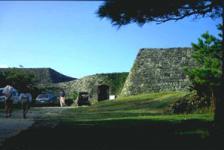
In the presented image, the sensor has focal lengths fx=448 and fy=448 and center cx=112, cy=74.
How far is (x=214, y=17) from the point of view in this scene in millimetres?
11945

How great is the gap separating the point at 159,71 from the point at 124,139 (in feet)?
115

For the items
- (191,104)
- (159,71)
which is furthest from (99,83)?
(191,104)

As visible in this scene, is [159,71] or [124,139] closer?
[124,139]

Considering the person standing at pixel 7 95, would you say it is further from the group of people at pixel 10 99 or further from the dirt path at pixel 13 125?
the dirt path at pixel 13 125

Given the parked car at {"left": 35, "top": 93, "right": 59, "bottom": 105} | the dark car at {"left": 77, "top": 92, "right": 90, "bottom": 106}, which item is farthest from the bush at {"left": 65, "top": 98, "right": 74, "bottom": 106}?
the parked car at {"left": 35, "top": 93, "right": 59, "bottom": 105}

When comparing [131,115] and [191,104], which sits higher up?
[191,104]

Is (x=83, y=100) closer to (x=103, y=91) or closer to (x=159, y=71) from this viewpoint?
(x=103, y=91)

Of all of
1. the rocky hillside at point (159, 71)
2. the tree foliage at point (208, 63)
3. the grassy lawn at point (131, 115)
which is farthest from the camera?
the rocky hillside at point (159, 71)

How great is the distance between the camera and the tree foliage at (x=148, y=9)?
10.4 m

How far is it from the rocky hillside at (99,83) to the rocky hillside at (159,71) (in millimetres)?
6012

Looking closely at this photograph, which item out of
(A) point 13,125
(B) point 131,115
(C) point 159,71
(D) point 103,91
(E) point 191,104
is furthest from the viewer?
(D) point 103,91

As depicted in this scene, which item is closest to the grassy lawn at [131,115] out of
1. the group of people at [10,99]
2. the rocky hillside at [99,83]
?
the group of people at [10,99]

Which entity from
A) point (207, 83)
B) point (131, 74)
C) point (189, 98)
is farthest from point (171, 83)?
point (207, 83)

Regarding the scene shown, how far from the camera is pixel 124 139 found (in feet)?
35.9
